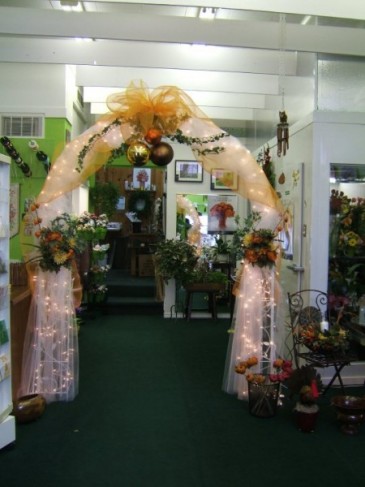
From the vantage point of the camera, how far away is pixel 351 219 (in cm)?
466

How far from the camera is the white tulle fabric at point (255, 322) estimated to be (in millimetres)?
4262

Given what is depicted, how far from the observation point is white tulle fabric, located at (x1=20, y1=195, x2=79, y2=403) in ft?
13.7

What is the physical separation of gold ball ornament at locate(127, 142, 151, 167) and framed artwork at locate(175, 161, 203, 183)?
359 cm

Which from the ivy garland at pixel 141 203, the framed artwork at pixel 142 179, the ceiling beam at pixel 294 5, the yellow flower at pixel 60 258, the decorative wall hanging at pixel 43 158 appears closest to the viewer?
the ceiling beam at pixel 294 5

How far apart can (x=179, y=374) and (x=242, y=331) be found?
106 cm

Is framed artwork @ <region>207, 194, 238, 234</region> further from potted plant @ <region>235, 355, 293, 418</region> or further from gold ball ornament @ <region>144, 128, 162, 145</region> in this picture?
potted plant @ <region>235, 355, 293, 418</region>

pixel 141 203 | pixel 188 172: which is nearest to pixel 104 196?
pixel 141 203

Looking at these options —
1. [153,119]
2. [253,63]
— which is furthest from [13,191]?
[253,63]

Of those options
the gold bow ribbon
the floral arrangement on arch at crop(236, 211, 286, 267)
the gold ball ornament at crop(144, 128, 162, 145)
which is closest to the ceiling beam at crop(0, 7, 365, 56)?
the gold bow ribbon

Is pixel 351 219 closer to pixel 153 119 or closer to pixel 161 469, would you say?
pixel 153 119

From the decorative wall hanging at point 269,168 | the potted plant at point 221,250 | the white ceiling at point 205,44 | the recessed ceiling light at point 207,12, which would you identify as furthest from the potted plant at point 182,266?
the recessed ceiling light at point 207,12

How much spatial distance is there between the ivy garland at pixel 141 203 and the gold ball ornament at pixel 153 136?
5.99m

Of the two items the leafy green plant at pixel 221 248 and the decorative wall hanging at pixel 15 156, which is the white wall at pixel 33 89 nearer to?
the decorative wall hanging at pixel 15 156

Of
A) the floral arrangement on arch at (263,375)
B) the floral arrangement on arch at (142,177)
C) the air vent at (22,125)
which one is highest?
the air vent at (22,125)
